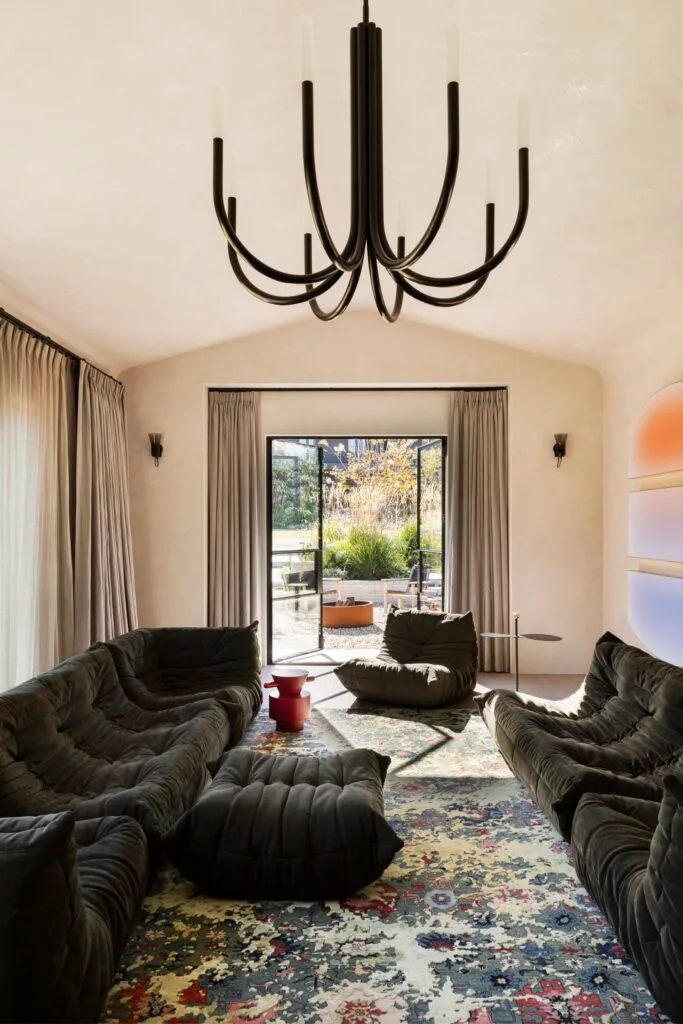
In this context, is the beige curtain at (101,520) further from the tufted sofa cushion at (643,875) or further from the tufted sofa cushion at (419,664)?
the tufted sofa cushion at (643,875)

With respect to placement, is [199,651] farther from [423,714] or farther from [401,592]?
[401,592]

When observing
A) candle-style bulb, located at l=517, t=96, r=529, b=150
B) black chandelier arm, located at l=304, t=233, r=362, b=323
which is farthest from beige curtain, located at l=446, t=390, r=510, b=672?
candle-style bulb, located at l=517, t=96, r=529, b=150

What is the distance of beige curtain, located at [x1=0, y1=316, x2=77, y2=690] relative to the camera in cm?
359

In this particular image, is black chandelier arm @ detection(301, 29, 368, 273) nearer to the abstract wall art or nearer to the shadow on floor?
the abstract wall art

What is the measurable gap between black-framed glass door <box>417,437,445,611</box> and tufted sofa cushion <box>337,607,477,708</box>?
1.35 metres

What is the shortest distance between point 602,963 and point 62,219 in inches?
142

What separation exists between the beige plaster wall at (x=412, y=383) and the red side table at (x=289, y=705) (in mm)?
1833

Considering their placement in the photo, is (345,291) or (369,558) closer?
(345,291)

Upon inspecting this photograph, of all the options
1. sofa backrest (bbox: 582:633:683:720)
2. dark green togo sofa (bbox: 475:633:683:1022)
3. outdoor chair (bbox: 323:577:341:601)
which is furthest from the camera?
outdoor chair (bbox: 323:577:341:601)

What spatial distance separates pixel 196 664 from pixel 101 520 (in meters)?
1.39

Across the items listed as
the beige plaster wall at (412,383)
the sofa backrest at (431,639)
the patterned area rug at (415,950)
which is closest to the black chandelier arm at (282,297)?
the patterned area rug at (415,950)

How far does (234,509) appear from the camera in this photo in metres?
5.93

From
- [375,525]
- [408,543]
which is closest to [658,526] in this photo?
[408,543]

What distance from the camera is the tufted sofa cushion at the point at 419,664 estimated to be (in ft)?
14.5
